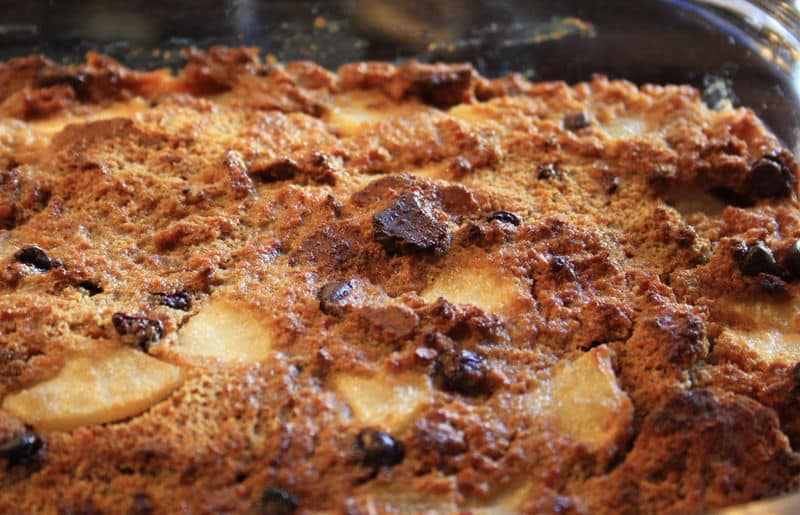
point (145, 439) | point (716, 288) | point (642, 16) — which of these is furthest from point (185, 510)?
point (642, 16)

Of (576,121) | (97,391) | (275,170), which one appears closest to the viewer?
(97,391)

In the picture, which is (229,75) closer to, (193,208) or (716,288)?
(193,208)

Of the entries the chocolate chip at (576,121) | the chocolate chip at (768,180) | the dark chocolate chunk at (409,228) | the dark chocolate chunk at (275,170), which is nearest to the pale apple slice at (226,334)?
the dark chocolate chunk at (409,228)

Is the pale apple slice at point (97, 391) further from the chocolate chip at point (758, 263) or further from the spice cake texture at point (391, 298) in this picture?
the chocolate chip at point (758, 263)

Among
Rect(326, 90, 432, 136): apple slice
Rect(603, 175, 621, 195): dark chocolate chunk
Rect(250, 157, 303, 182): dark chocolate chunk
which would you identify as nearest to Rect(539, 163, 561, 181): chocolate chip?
Rect(603, 175, 621, 195): dark chocolate chunk

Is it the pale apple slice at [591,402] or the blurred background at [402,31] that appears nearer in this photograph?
the pale apple slice at [591,402]

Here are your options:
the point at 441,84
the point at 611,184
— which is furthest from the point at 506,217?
the point at 441,84

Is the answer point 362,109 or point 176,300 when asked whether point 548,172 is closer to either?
point 362,109
